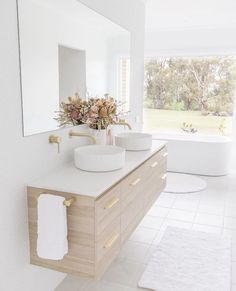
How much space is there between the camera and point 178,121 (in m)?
6.09

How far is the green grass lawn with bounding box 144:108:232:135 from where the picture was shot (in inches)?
229

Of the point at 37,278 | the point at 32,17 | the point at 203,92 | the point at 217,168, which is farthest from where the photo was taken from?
the point at 203,92

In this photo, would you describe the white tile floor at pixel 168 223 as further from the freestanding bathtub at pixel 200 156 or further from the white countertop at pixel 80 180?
the white countertop at pixel 80 180

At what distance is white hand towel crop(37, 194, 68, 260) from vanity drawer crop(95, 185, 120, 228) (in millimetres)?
193

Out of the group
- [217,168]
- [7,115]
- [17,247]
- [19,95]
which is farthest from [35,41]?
[217,168]

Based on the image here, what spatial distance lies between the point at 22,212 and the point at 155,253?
141 cm

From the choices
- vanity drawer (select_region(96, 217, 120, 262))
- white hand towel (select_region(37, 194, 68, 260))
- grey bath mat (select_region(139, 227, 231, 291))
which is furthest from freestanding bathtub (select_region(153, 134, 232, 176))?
white hand towel (select_region(37, 194, 68, 260))

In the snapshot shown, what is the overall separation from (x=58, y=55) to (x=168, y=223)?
2.18m

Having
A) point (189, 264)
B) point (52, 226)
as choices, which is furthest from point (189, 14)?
point (52, 226)

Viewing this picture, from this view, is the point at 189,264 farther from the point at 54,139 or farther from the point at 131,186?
the point at 54,139

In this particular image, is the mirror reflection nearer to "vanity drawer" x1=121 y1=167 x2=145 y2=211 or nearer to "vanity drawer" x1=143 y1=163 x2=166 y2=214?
"vanity drawer" x1=121 y1=167 x2=145 y2=211

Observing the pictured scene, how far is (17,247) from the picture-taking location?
6.10 ft

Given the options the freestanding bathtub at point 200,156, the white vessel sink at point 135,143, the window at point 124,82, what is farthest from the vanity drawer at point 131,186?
the freestanding bathtub at point 200,156

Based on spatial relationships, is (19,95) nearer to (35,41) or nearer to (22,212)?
(35,41)
